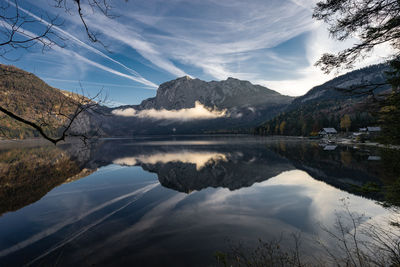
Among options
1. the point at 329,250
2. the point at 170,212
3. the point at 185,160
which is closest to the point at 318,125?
the point at 185,160

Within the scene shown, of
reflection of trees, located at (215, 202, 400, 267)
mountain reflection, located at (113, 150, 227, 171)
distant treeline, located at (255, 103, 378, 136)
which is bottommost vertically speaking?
mountain reflection, located at (113, 150, 227, 171)

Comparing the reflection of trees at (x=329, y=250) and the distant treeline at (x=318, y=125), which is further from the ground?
the distant treeline at (x=318, y=125)

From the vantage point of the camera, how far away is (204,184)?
78.8 ft

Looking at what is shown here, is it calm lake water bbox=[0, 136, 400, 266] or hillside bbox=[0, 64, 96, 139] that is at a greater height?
hillside bbox=[0, 64, 96, 139]

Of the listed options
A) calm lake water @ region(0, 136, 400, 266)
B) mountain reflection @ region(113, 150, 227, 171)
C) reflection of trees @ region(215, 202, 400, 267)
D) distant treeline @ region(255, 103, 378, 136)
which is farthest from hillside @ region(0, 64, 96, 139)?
distant treeline @ region(255, 103, 378, 136)

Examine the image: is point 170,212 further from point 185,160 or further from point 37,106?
point 185,160

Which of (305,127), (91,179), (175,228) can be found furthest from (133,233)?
(305,127)

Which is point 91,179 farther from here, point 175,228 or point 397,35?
point 397,35

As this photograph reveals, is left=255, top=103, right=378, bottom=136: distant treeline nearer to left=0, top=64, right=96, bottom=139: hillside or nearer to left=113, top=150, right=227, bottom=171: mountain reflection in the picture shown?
left=113, top=150, right=227, bottom=171: mountain reflection

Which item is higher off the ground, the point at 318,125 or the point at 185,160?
the point at 318,125

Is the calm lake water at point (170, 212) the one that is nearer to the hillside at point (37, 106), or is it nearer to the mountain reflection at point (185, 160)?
the hillside at point (37, 106)

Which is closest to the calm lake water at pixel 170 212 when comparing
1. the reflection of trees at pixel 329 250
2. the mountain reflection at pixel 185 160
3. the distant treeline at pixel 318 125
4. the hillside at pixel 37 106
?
the reflection of trees at pixel 329 250

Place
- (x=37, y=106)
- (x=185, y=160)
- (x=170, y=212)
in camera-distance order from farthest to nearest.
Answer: (x=185, y=160) < (x=170, y=212) < (x=37, y=106)

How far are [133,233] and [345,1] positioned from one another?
1582 centimetres
